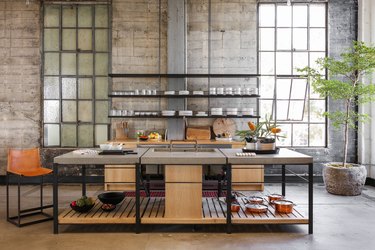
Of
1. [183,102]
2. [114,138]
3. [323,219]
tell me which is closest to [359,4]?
[183,102]

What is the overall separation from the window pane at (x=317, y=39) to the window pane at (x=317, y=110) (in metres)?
1.19

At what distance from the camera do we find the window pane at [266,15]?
8.37m

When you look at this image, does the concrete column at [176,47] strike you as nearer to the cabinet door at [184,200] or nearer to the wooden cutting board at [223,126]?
the wooden cutting board at [223,126]

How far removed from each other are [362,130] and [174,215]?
5286 mm

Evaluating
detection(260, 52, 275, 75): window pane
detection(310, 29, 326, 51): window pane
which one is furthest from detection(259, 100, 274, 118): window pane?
detection(310, 29, 326, 51): window pane

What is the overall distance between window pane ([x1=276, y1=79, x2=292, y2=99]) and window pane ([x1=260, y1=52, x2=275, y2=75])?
1.01ft

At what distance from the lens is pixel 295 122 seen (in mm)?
8328

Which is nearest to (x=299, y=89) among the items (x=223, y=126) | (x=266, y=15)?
(x=266, y=15)

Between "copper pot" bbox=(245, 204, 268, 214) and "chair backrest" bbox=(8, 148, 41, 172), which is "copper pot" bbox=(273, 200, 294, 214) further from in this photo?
"chair backrest" bbox=(8, 148, 41, 172)

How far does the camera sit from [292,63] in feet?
27.4

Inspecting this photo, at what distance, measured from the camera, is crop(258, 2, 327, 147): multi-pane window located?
834 cm

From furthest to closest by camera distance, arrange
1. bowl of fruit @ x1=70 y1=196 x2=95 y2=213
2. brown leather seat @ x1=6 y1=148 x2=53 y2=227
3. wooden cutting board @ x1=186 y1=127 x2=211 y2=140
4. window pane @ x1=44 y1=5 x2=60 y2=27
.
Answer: window pane @ x1=44 y1=5 x2=60 y2=27, wooden cutting board @ x1=186 y1=127 x2=211 y2=140, brown leather seat @ x1=6 y1=148 x2=53 y2=227, bowl of fruit @ x1=70 y1=196 x2=95 y2=213

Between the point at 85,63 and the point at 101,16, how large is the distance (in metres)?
1.10

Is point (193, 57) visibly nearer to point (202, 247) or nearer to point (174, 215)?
point (174, 215)
